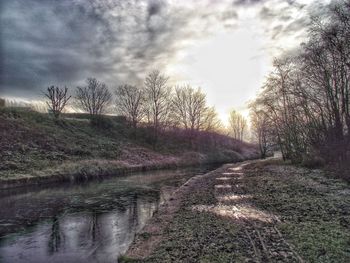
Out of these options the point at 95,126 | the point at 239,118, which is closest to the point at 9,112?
the point at 95,126

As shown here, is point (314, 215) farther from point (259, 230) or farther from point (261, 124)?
point (261, 124)

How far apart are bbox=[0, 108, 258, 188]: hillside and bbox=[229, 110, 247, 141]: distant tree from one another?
161 ft

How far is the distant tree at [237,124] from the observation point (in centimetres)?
11659

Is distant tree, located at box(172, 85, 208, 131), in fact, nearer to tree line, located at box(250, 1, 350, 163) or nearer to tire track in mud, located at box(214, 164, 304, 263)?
tree line, located at box(250, 1, 350, 163)

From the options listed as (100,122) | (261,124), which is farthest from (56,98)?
(261,124)

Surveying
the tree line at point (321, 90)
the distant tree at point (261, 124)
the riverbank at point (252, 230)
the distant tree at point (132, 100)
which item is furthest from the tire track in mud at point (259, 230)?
the distant tree at point (132, 100)

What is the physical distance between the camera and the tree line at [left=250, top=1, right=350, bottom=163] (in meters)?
19.9

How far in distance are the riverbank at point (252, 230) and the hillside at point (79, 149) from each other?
1755 cm

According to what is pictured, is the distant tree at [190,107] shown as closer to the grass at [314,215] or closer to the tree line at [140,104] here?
the tree line at [140,104]

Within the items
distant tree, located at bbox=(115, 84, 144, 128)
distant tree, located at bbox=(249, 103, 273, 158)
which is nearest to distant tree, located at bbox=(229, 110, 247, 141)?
distant tree, located at bbox=(249, 103, 273, 158)

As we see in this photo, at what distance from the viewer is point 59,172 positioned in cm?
2703

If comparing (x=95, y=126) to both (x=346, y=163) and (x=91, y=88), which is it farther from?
(x=346, y=163)

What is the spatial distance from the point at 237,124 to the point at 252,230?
11175cm

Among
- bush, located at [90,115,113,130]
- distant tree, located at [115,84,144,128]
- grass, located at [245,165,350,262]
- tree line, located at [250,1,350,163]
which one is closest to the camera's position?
grass, located at [245,165,350,262]
